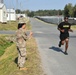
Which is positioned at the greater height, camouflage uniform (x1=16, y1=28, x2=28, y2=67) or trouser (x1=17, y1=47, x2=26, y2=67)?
camouflage uniform (x1=16, y1=28, x2=28, y2=67)

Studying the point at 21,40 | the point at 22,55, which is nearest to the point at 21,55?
the point at 22,55

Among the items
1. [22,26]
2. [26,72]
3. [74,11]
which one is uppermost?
[22,26]

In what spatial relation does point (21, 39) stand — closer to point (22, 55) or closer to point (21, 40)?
point (21, 40)

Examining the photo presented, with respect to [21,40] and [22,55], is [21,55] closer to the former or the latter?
[22,55]

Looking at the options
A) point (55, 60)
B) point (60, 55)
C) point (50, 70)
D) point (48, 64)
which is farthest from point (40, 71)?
point (60, 55)

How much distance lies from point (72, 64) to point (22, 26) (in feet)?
8.86

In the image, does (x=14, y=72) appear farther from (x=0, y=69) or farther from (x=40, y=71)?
(x=0, y=69)

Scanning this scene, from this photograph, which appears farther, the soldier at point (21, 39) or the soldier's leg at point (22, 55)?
the soldier's leg at point (22, 55)

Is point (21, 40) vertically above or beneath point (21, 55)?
above

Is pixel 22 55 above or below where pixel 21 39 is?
below

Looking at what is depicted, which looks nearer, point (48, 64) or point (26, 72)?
point (26, 72)

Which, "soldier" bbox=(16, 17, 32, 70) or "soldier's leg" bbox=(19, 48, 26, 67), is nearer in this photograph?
"soldier" bbox=(16, 17, 32, 70)

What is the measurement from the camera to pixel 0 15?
204 ft

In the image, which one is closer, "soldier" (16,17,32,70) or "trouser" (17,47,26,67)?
"soldier" (16,17,32,70)
